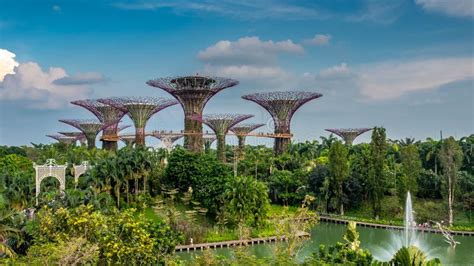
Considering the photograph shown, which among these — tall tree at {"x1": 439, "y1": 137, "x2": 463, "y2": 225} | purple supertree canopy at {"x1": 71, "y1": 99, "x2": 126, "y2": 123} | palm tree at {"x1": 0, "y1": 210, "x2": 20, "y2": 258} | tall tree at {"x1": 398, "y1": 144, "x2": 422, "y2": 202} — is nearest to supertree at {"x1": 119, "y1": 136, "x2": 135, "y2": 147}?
purple supertree canopy at {"x1": 71, "y1": 99, "x2": 126, "y2": 123}

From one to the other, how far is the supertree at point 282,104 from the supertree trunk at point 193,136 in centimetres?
655

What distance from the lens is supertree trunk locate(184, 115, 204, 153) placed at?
51438 mm

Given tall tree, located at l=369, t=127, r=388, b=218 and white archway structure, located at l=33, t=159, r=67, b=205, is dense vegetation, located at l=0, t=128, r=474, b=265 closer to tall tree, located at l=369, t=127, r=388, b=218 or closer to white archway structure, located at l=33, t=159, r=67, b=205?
tall tree, located at l=369, t=127, r=388, b=218

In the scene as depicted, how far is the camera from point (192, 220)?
32812 mm

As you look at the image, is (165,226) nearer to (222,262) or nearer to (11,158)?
(222,262)

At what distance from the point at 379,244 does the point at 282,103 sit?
2582cm

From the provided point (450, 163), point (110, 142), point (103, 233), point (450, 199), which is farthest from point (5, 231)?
point (110, 142)

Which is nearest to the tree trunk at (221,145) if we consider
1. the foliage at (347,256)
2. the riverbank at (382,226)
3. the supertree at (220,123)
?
the supertree at (220,123)

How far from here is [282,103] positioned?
5369 centimetres

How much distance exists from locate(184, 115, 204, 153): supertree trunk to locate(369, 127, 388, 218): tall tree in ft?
66.0

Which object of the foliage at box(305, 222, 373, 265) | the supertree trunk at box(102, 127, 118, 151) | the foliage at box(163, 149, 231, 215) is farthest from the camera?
the supertree trunk at box(102, 127, 118, 151)

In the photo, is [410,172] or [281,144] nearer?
[410,172]

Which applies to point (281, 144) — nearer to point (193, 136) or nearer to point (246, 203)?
point (193, 136)

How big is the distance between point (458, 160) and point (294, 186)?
1324 centimetres
